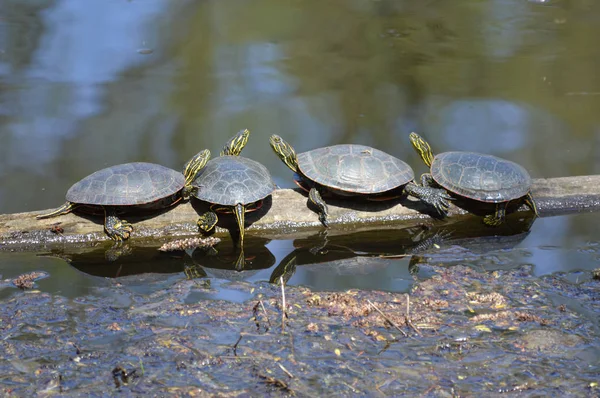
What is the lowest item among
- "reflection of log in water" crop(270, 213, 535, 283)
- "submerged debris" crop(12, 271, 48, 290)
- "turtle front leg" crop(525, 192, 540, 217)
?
"reflection of log in water" crop(270, 213, 535, 283)

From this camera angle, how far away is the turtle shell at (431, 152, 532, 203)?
18.3 feet

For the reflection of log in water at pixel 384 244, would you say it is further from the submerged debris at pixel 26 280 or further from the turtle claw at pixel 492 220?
the submerged debris at pixel 26 280

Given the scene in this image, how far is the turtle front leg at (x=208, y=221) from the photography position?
17.5 feet

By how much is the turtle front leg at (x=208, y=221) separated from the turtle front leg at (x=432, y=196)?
169 centimetres

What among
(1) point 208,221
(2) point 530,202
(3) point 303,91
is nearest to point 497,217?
(2) point 530,202

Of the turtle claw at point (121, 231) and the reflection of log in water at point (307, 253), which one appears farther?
the turtle claw at point (121, 231)

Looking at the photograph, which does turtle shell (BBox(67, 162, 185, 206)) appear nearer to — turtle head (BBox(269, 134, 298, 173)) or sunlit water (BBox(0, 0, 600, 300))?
sunlit water (BBox(0, 0, 600, 300))

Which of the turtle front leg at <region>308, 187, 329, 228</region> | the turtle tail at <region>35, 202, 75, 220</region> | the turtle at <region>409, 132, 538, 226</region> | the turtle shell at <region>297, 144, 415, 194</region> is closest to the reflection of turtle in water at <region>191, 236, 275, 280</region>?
the turtle front leg at <region>308, 187, 329, 228</region>

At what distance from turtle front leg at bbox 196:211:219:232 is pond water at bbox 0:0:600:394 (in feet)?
0.76

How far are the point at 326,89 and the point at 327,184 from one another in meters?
4.20

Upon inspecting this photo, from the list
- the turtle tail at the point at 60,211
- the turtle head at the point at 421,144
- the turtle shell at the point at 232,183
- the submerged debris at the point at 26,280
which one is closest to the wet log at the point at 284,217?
the turtle tail at the point at 60,211

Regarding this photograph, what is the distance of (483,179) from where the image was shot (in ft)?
18.4

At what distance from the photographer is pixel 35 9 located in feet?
41.5

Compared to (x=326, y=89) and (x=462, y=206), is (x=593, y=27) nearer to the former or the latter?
(x=326, y=89)
